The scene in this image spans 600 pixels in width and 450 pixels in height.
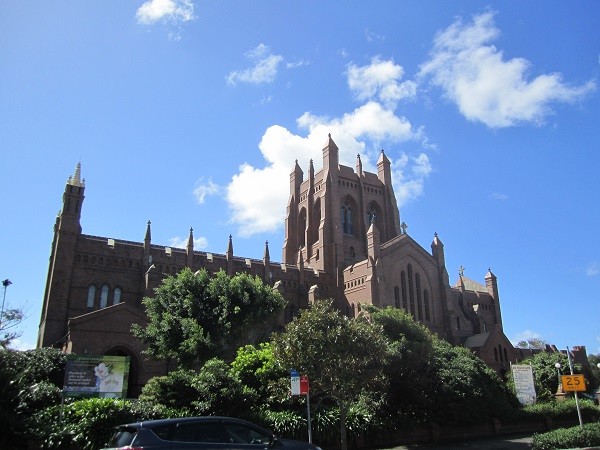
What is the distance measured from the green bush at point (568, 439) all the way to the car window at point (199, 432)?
485 inches

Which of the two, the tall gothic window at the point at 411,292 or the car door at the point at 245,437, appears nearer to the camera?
the car door at the point at 245,437

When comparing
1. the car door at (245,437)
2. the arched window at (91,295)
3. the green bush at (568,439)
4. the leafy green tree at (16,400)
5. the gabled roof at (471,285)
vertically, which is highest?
the gabled roof at (471,285)

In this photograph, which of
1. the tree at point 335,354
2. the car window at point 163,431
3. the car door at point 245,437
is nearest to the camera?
the car window at point 163,431

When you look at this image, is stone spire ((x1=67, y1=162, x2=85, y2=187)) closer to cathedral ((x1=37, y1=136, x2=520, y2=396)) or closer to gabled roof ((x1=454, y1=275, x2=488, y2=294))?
cathedral ((x1=37, y1=136, x2=520, y2=396))

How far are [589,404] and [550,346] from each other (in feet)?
127

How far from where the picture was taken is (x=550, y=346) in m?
64.4

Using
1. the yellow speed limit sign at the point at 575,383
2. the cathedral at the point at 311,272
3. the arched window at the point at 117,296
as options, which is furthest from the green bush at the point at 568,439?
the arched window at the point at 117,296

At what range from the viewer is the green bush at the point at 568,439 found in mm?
17188

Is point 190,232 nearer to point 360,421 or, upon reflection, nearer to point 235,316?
point 235,316

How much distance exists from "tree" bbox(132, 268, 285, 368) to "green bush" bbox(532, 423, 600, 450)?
16.0 meters

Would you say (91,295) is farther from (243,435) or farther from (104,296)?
(243,435)

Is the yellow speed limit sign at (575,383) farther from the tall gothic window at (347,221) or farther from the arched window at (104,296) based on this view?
the tall gothic window at (347,221)

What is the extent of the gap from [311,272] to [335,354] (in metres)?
33.8

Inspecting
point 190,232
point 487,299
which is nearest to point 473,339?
point 487,299
